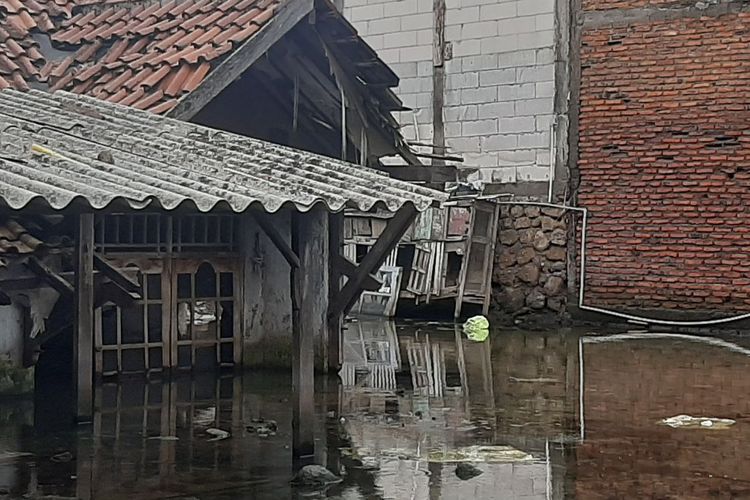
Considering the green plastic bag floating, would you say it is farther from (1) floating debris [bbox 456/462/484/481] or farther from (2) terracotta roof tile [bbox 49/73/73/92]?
(1) floating debris [bbox 456/462/484/481]

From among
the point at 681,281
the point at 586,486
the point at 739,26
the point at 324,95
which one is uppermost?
the point at 739,26

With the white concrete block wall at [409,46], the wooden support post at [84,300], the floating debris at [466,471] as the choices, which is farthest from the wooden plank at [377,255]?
the white concrete block wall at [409,46]

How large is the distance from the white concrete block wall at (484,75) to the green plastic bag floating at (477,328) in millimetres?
2308

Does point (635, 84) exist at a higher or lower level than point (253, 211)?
higher

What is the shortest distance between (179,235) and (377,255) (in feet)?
8.23

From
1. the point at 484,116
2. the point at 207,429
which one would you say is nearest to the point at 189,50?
the point at 207,429

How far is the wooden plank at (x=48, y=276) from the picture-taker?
9547 mm

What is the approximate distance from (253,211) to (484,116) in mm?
10992

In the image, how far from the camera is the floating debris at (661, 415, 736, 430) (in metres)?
8.98

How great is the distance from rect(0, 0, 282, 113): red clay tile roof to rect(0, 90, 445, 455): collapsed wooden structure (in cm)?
91

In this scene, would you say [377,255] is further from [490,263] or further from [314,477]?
[490,263]

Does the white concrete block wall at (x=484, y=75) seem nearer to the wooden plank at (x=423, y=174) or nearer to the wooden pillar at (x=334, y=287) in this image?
the wooden plank at (x=423, y=174)

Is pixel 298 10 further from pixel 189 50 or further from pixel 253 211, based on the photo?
pixel 253 211

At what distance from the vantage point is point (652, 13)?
52.4 ft
